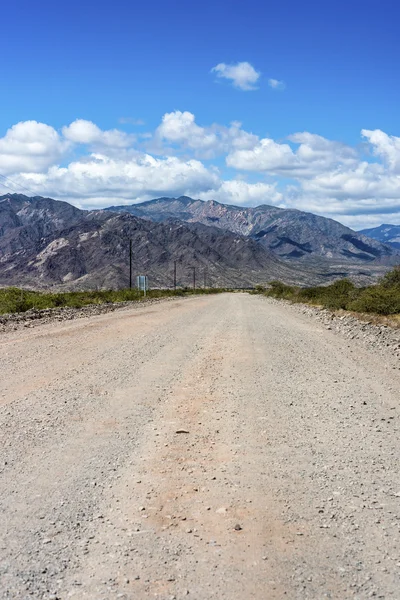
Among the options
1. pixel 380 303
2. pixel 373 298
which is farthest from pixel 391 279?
pixel 380 303

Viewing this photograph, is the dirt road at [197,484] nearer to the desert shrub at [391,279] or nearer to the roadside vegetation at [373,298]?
the roadside vegetation at [373,298]

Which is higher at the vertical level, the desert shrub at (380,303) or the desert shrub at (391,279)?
the desert shrub at (391,279)

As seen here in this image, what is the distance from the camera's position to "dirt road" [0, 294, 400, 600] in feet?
13.4

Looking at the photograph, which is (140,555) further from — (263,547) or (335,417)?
(335,417)

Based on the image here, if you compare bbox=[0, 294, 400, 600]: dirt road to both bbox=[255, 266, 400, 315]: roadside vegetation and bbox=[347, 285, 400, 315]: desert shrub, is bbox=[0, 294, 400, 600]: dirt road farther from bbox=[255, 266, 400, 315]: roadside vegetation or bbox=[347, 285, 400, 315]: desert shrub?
bbox=[255, 266, 400, 315]: roadside vegetation

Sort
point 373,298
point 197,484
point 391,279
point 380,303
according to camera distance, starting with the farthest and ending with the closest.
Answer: point 391,279 < point 373,298 < point 380,303 < point 197,484

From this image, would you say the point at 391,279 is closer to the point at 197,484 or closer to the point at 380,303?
the point at 380,303

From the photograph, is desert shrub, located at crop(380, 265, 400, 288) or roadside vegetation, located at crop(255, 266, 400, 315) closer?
roadside vegetation, located at crop(255, 266, 400, 315)

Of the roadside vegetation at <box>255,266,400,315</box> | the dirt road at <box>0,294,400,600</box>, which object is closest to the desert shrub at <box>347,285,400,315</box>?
the roadside vegetation at <box>255,266,400,315</box>

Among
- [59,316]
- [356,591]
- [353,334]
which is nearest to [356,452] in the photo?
[356,591]

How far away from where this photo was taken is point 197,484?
5.67 metres

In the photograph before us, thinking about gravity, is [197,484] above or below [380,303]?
above

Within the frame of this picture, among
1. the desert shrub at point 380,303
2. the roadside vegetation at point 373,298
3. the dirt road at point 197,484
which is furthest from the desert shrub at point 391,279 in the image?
the dirt road at point 197,484

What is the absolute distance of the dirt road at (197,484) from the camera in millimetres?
4078
